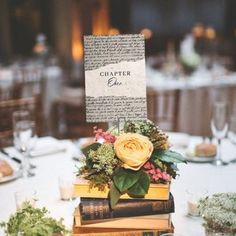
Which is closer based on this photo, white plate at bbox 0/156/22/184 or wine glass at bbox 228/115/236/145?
white plate at bbox 0/156/22/184

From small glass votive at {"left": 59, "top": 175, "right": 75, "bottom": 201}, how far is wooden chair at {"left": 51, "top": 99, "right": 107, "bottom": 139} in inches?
117

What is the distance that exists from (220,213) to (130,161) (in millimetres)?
265

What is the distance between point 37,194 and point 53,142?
647mm

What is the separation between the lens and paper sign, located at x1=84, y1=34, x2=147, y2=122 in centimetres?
143

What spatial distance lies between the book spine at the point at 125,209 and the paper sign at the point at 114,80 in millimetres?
247

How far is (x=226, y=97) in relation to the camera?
5152 mm

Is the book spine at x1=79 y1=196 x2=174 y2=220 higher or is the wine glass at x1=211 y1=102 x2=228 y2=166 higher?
the wine glass at x1=211 y1=102 x2=228 y2=166

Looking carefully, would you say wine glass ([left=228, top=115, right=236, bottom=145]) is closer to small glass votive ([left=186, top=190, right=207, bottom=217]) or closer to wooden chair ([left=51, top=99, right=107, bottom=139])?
small glass votive ([left=186, top=190, right=207, bottom=217])

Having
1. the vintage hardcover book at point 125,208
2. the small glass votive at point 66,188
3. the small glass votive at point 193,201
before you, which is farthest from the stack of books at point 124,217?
the small glass votive at point 66,188

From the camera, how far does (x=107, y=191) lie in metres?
1.35

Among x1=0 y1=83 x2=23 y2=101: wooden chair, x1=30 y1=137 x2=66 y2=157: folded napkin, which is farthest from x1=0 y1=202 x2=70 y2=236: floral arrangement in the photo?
x1=0 y1=83 x2=23 y2=101: wooden chair

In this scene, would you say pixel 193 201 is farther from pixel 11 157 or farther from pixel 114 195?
pixel 11 157

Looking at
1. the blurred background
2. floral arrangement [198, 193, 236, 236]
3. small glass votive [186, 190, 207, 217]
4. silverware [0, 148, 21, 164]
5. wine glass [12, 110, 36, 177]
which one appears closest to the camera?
floral arrangement [198, 193, 236, 236]

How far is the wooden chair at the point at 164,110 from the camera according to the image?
381 cm
